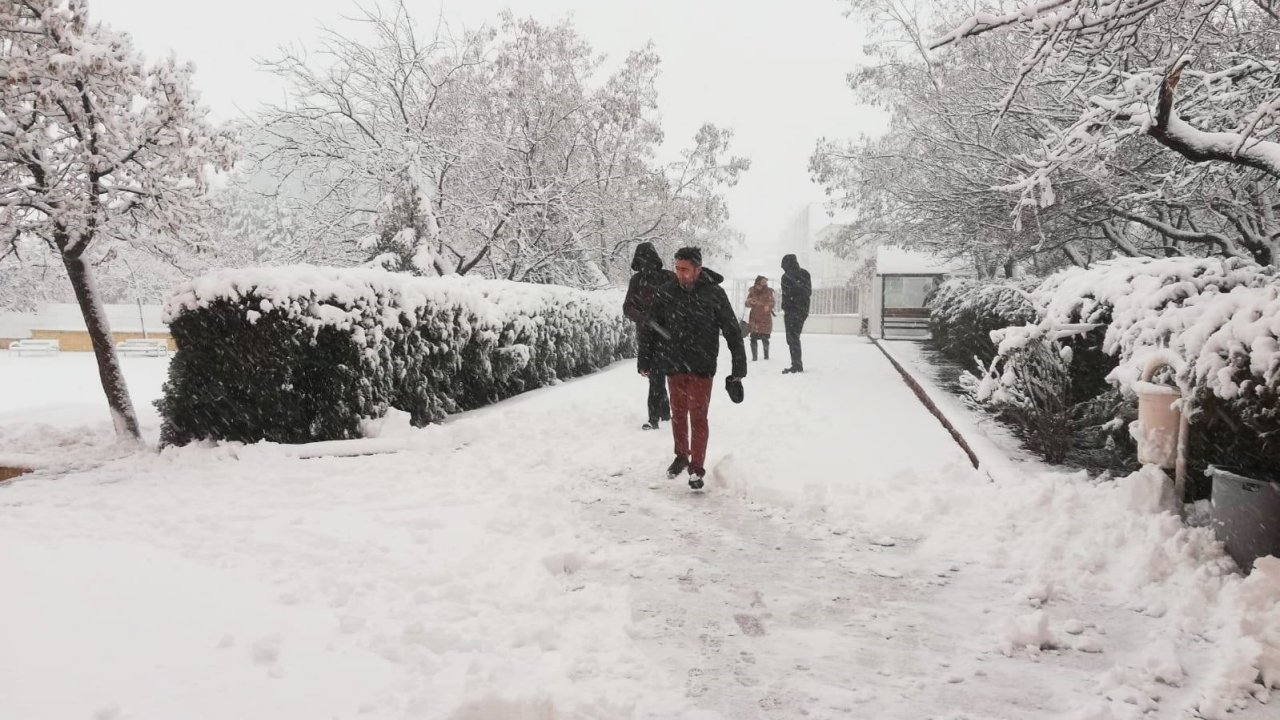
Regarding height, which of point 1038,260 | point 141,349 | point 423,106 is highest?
point 423,106

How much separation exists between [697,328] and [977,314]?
23.0ft

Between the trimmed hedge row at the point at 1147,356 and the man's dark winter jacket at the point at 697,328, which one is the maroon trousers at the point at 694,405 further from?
the trimmed hedge row at the point at 1147,356

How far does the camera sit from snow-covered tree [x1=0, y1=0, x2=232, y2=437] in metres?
7.86

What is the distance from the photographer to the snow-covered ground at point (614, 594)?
104 inches

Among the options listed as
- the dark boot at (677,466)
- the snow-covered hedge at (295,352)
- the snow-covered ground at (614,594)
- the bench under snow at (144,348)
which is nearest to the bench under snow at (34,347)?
the bench under snow at (144,348)

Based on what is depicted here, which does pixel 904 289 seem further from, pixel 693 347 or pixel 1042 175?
pixel 693 347

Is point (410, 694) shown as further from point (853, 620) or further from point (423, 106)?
point (423, 106)

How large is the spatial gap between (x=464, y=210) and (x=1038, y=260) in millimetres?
11512

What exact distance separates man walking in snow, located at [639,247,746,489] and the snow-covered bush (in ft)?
7.55

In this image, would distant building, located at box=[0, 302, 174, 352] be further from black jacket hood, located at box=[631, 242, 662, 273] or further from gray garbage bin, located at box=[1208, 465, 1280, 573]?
gray garbage bin, located at box=[1208, 465, 1280, 573]

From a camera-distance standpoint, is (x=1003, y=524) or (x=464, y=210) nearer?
(x=1003, y=524)

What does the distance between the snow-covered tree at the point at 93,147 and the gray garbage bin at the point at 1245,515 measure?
9851 mm

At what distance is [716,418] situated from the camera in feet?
Answer: 28.1

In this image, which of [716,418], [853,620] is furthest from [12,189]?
[853,620]
